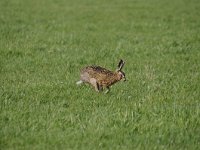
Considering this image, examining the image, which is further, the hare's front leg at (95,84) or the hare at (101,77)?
the hare's front leg at (95,84)

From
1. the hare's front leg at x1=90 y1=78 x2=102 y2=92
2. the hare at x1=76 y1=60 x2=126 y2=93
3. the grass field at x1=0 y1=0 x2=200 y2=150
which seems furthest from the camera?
the hare's front leg at x1=90 y1=78 x2=102 y2=92

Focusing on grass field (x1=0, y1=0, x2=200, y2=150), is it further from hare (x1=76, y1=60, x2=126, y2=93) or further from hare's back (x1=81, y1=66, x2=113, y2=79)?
hare's back (x1=81, y1=66, x2=113, y2=79)

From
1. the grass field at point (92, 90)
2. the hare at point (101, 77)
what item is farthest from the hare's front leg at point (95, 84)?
the grass field at point (92, 90)

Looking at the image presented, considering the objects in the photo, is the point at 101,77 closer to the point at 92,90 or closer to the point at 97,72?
the point at 97,72

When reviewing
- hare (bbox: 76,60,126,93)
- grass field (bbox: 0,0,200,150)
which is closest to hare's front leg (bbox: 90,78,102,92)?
hare (bbox: 76,60,126,93)

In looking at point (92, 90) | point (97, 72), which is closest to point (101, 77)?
point (97, 72)

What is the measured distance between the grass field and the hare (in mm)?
212

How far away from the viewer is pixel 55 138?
7.67m

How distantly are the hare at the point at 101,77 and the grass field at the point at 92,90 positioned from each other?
0.21 metres

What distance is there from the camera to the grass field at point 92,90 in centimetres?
784

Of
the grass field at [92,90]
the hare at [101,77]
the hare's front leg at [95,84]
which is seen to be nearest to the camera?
the grass field at [92,90]

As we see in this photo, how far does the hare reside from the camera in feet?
33.5

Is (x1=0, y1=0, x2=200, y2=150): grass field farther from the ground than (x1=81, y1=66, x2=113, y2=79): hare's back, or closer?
closer

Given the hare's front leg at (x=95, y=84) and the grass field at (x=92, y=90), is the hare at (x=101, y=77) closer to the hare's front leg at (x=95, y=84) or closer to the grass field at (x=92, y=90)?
the hare's front leg at (x=95, y=84)
